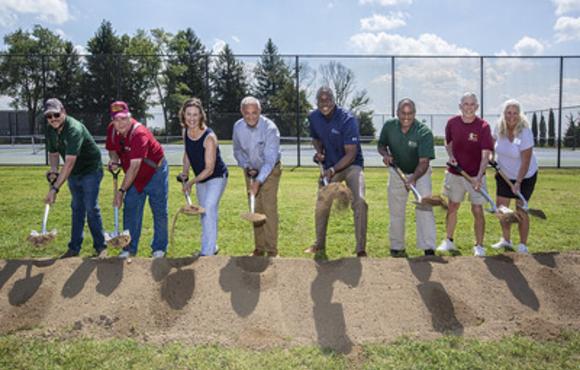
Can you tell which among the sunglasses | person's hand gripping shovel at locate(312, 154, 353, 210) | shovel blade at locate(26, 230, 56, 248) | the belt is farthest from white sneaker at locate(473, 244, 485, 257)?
the sunglasses

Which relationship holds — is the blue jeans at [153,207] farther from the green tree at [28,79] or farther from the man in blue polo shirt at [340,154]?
the green tree at [28,79]

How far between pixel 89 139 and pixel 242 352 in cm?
343

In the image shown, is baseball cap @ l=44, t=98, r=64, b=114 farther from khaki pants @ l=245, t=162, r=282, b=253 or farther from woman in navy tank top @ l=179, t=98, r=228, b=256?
khaki pants @ l=245, t=162, r=282, b=253

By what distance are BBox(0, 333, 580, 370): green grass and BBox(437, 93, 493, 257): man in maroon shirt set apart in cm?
193

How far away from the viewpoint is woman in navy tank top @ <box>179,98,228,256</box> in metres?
4.51

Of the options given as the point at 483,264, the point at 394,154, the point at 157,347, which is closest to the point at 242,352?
the point at 157,347

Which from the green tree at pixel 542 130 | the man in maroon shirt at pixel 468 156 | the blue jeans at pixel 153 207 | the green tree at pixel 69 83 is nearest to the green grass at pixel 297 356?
the man in maroon shirt at pixel 468 156

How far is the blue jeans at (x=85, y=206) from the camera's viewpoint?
5.17 metres

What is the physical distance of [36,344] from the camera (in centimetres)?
322

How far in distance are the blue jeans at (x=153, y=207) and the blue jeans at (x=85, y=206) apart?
392mm

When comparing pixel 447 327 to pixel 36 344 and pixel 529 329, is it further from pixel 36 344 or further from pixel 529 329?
pixel 36 344

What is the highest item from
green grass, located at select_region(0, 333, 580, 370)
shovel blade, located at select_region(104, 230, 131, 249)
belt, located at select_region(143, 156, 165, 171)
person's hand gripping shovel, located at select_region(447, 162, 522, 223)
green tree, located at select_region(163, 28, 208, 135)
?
green tree, located at select_region(163, 28, 208, 135)

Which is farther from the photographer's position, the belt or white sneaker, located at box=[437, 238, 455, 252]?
white sneaker, located at box=[437, 238, 455, 252]

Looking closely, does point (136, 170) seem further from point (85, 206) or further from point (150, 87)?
point (150, 87)
